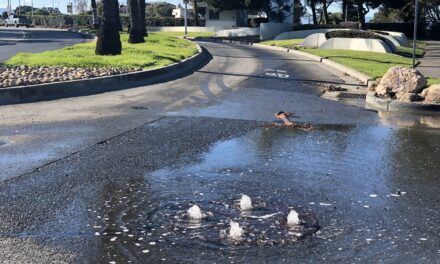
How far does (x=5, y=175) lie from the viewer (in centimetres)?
658

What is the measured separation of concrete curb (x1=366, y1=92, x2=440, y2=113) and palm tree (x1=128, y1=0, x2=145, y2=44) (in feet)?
60.3

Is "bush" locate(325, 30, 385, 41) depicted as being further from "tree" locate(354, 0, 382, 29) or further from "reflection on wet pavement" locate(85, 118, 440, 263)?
"reflection on wet pavement" locate(85, 118, 440, 263)

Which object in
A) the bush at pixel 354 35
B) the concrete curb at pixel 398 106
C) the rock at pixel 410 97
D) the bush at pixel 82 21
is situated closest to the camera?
the concrete curb at pixel 398 106

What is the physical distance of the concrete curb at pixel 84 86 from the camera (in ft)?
39.6

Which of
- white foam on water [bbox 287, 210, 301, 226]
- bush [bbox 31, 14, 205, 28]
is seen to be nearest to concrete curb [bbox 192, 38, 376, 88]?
white foam on water [bbox 287, 210, 301, 226]

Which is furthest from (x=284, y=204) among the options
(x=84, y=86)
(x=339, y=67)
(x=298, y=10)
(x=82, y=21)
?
(x=82, y=21)

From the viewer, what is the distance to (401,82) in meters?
13.1

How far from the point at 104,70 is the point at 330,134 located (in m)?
8.42

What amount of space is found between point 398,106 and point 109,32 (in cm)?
1204

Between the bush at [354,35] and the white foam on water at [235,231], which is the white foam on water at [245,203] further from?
the bush at [354,35]

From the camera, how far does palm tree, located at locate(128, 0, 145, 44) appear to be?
2885cm

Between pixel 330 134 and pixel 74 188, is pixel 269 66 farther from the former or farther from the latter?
pixel 74 188

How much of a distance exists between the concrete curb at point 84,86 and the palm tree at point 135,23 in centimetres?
1113

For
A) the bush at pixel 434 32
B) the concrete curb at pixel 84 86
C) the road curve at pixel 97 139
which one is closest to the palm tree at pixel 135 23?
the concrete curb at pixel 84 86
